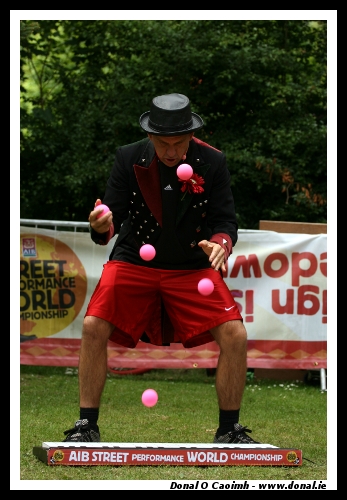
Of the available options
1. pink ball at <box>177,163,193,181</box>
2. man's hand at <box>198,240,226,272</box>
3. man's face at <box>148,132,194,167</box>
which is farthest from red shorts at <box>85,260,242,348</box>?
man's face at <box>148,132,194,167</box>

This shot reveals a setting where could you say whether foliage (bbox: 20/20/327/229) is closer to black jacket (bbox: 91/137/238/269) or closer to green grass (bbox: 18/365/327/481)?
green grass (bbox: 18/365/327/481)

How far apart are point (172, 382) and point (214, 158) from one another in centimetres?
439

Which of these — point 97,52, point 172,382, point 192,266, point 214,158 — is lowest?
point 172,382

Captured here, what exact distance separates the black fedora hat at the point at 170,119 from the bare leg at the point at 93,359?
A: 122 cm

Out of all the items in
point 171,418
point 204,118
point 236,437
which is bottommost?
point 171,418

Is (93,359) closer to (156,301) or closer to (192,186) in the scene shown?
(156,301)

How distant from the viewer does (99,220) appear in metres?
5.21

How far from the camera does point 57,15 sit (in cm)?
508

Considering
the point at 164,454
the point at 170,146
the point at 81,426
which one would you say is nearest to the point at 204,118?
the point at 170,146

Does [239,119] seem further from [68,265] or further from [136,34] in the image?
[68,265]

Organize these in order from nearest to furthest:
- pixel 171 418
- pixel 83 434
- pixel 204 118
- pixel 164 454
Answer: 1. pixel 164 454
2. pixel 83 434
3. pixel 171 418
4. pixel 204 118

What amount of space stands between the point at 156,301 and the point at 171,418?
1783mm

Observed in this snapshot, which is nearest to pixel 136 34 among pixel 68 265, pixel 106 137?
pixel 106 137

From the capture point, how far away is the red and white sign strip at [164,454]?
15.4 feet
